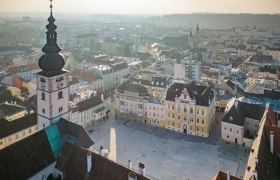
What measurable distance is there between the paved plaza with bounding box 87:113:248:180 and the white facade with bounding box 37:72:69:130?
51.3 feet

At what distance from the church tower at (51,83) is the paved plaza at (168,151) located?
1596 cm

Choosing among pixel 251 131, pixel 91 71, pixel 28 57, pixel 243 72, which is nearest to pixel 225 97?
pixel 251 131

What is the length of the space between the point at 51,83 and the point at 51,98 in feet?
6.38

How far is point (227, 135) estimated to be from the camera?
63.7 meters

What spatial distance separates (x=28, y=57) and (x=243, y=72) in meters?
91.7

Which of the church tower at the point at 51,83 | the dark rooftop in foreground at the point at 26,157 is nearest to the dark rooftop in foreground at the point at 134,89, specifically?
the church tower at the point at 51,83

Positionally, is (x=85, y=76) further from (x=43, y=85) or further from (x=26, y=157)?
(x=26, y=157)

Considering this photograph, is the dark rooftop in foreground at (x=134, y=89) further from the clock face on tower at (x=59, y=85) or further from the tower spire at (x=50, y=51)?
the tower spire at (x=50, y=51)

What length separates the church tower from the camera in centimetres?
4331

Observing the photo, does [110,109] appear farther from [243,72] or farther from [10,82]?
[243,72]

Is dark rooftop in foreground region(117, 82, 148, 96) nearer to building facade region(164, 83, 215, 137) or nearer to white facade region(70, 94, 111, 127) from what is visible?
white facade region(70, 94, 111, 127)

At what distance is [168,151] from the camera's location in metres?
60.4

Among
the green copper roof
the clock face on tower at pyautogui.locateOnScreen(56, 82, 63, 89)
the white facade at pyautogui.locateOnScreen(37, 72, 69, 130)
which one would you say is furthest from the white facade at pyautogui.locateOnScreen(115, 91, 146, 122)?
the green copper roof

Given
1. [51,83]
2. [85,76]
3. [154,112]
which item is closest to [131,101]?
[154,112]
